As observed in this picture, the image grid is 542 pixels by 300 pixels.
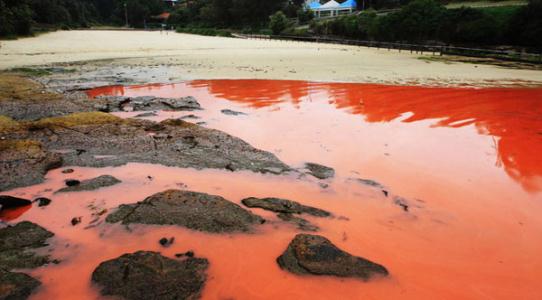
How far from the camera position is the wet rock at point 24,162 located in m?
4.79

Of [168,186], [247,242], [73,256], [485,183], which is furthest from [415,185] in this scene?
[73,256]

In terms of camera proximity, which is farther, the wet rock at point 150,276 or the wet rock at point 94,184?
the wet rock at point 94,184

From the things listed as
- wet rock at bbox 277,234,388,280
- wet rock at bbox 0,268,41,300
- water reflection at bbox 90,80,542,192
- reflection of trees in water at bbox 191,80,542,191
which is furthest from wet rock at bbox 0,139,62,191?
reflection of trees in water at bbox 191,80,542,191

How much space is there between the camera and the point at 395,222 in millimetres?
4355

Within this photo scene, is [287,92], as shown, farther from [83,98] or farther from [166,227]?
[166,227]

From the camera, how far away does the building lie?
6538 centimetres

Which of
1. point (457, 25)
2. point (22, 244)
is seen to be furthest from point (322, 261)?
point (457, 25)

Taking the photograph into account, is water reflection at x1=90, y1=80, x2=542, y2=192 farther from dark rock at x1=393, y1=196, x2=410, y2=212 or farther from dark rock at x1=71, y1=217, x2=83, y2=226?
dark rock at x1=71, y1=217, x2=83, y2=226

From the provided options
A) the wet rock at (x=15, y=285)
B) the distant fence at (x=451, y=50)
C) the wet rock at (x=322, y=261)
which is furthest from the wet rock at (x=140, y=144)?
the distant fence at (x=451, y=50)

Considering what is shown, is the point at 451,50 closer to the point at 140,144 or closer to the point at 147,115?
the point at 147,115

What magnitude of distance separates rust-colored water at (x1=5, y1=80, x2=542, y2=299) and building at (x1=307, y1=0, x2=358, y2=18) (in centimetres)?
6148

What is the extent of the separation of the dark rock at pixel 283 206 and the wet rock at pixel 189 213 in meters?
0.26

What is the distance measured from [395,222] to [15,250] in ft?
12.7

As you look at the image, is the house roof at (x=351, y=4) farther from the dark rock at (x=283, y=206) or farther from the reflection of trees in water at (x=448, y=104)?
the dark rock at (x=283, y=206)
